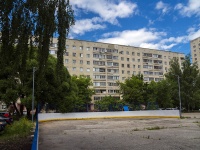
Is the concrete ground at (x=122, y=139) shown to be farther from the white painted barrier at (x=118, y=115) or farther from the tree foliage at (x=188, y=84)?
the tree foliage at (x=188, y=84)

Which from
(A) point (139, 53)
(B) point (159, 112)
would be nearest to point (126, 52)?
(A) point (139, 53)

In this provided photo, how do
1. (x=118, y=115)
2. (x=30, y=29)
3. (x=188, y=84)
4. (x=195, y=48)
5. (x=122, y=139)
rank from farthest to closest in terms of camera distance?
(x=195, y=48), (x=188, y=84), (x=118, y=115), (x=122, y=139), (x=30, y=29)

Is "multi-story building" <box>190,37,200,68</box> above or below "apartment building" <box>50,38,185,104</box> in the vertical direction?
above

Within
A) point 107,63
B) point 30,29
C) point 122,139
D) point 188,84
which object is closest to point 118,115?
point 122,139

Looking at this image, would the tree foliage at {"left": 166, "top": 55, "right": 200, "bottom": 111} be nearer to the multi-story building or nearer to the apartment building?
the apartment building

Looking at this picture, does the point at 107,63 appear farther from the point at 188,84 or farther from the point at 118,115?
the point at 118,115

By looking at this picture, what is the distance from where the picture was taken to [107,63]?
7269 centimetres

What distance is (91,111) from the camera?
35.6m

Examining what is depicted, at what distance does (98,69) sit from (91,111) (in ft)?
119

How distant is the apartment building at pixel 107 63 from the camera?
224 feet

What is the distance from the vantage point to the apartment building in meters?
68.4

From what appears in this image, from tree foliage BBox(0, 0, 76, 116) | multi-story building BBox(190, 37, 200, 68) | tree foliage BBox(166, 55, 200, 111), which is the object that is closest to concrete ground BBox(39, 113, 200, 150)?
tree foliage BBox(0, 0, 76, 116)

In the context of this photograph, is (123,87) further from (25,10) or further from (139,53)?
(25,10)

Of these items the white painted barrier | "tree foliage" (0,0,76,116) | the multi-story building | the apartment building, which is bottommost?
the white painted barrier
